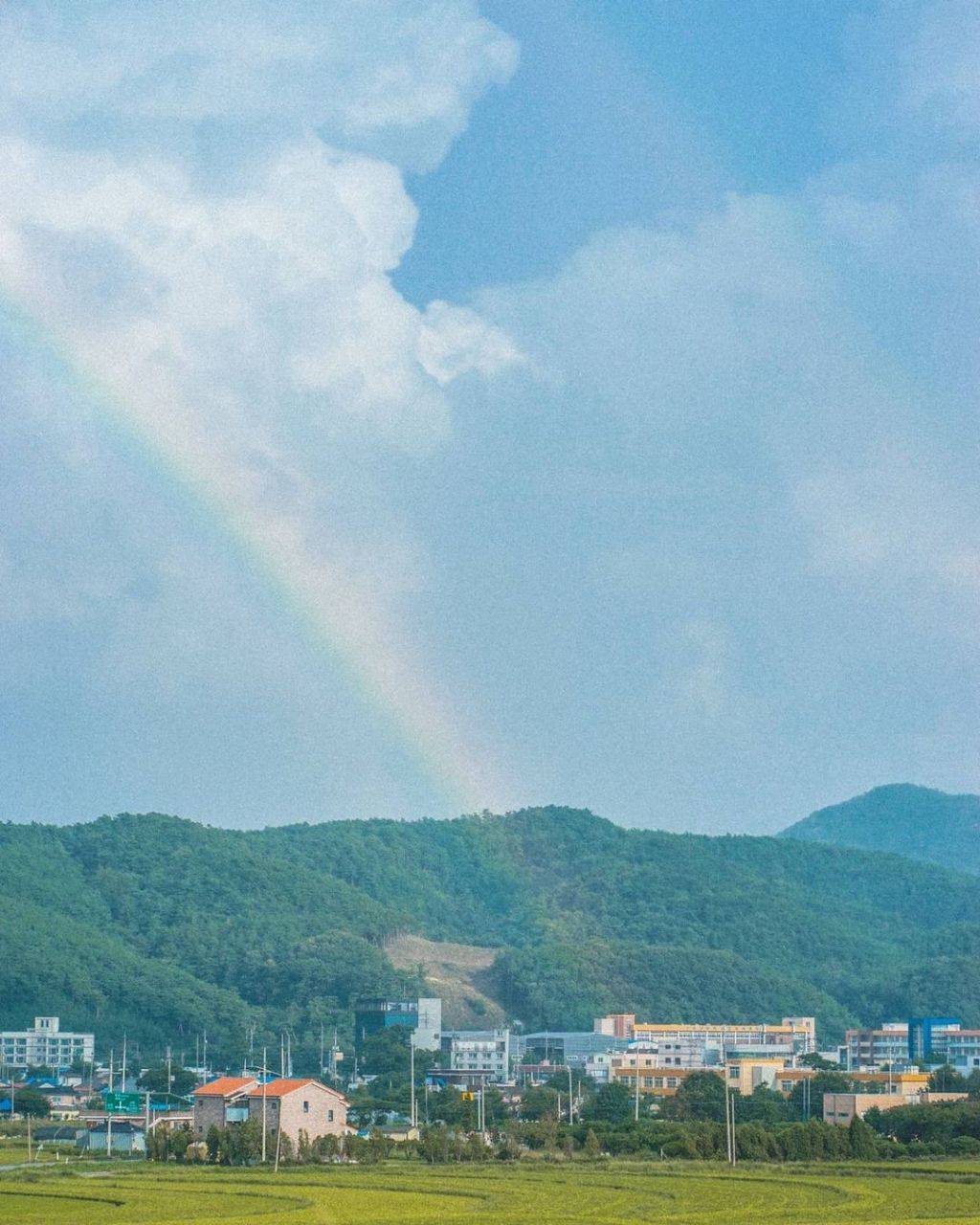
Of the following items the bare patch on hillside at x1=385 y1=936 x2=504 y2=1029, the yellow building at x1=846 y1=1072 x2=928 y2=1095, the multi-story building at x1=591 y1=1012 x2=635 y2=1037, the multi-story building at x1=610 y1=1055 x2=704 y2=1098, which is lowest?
the multi-story building at x1=610 y1=1055 x2=704 y2=1098

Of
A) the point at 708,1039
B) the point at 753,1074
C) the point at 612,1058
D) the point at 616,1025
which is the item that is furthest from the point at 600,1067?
the point at 616,1025

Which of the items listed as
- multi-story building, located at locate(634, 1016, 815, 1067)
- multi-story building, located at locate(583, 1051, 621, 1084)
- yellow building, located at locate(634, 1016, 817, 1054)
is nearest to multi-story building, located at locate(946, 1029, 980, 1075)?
multi-story building, located at locate(634, 1016, 815, 1067)

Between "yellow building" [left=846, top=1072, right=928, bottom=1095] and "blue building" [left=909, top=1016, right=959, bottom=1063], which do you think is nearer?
"yellow building" [left=846, top=1072, right=928, bottom=1095]

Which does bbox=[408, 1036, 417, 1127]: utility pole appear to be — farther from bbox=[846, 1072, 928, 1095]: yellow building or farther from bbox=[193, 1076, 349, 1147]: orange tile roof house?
bbox=[846, 1072, 928, 1095]: yellow building

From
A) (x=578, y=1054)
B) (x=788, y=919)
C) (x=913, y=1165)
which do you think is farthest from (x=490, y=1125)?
(x=788, y=919)

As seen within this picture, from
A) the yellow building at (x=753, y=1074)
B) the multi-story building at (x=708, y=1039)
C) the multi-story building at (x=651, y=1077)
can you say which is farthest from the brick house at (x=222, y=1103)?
the multi-story building at (x=708, y=1039)
